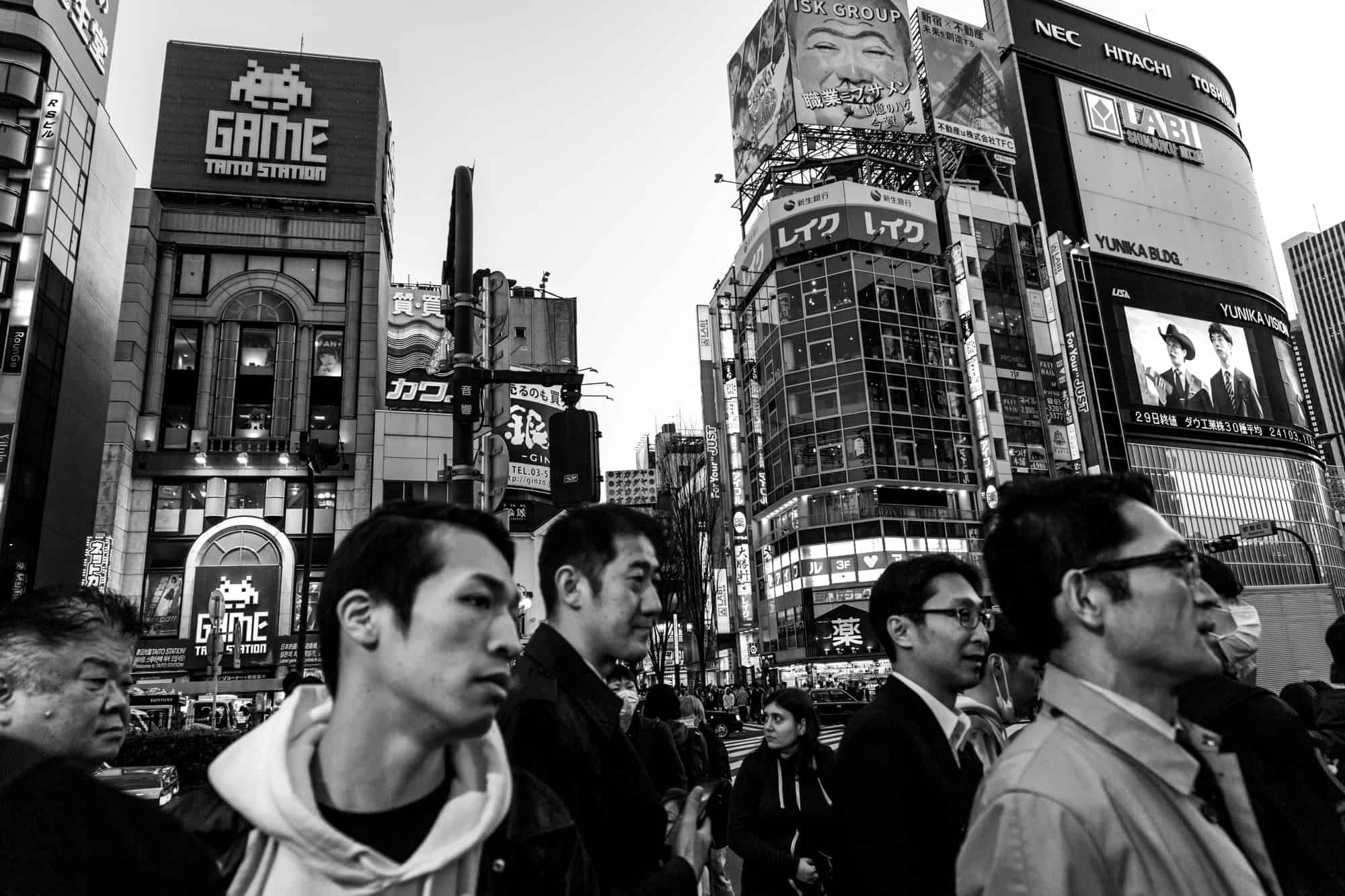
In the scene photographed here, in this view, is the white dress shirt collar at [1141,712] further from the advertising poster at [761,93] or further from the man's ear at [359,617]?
the advertising poster at [761,93]

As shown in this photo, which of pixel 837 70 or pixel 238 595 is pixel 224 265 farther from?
pixel 837 70

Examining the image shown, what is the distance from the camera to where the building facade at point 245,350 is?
107 feet

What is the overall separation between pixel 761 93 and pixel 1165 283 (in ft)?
106

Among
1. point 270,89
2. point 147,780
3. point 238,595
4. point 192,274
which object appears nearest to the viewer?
point 147,780

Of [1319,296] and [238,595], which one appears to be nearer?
[238,595]

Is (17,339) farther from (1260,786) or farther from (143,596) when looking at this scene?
(1260,786)

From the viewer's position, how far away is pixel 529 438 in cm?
3291

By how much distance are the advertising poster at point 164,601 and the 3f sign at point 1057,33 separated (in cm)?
6990

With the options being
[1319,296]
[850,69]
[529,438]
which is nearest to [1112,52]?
[850,69]

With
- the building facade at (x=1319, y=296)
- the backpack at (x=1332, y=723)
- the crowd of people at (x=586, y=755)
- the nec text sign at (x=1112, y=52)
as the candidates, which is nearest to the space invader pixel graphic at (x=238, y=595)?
the crowd of people at (x=586, y=755)

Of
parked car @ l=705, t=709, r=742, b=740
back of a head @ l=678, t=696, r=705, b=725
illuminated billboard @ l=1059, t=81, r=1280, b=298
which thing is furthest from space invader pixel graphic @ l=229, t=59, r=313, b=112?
illuminated billboard @ l=1059, t=81, r=1280, b=298

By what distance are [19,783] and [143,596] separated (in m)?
37.5

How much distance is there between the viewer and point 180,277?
37.3 m

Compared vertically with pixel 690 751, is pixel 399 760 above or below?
above
